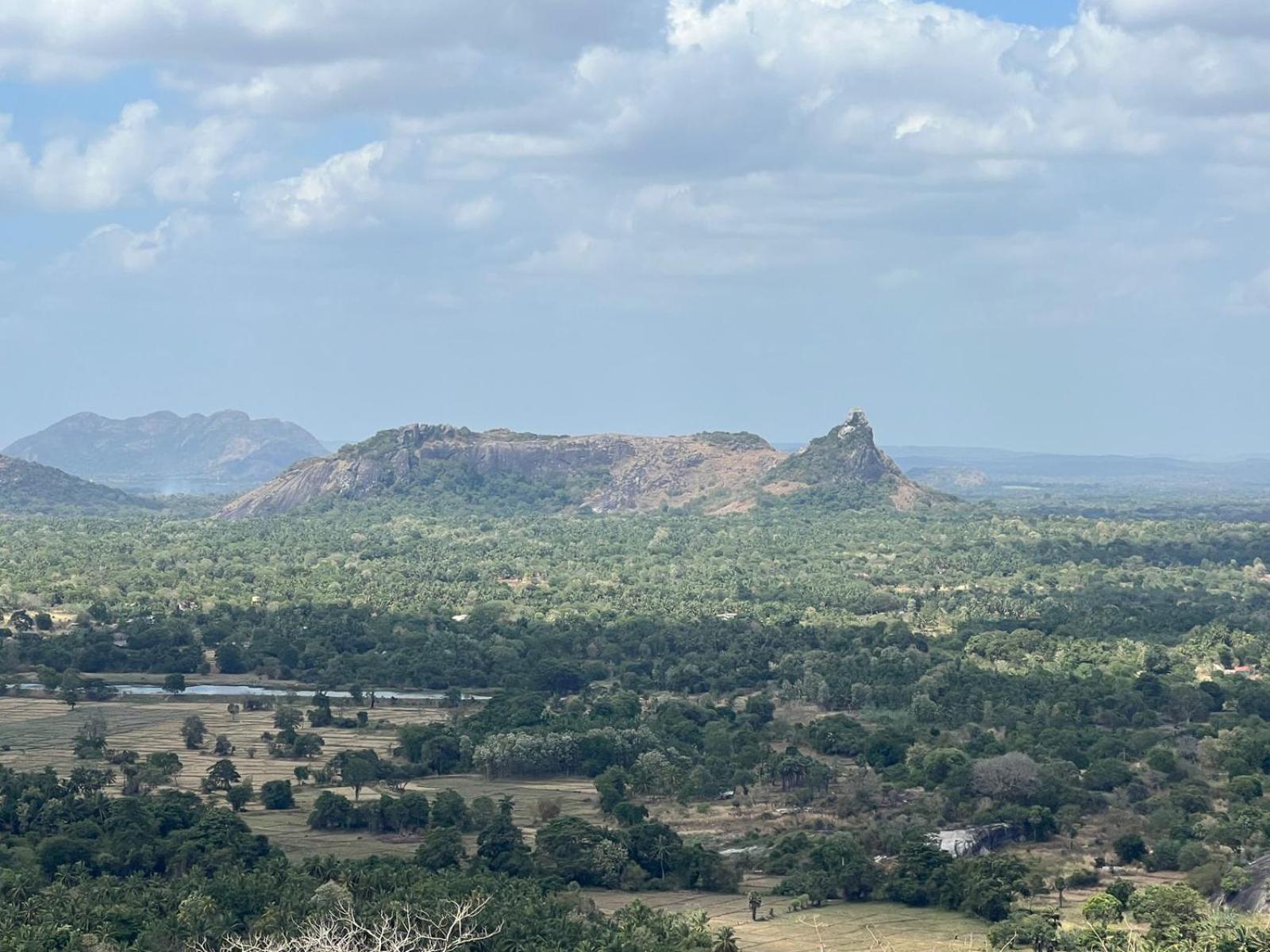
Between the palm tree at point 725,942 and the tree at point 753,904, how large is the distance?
4772 millimetres

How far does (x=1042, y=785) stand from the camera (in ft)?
290

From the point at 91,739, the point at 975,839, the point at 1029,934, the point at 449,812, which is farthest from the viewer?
the point at 91,739

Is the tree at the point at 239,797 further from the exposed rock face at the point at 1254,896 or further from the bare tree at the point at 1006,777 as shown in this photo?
the exposed rock face at the point at 1254,896

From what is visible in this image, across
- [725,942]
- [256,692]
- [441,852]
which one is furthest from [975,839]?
[256,692]

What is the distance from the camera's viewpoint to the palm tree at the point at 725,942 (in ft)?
199

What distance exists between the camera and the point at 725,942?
6116 cm

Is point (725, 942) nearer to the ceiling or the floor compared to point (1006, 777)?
nearer to the floor

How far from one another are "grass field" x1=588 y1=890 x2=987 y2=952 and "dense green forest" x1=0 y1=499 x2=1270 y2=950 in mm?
1272

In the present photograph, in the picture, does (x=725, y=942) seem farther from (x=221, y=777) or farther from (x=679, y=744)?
(x=679, y=744)

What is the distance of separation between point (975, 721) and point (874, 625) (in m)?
38.3

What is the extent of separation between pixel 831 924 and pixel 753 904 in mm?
2912

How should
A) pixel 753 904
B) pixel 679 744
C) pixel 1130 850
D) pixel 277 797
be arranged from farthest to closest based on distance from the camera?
pixel 679 744, pixel 277 797, pixel 1130 850, pixel 753 904

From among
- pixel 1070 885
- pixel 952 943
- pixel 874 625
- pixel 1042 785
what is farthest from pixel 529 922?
pixel 874 625

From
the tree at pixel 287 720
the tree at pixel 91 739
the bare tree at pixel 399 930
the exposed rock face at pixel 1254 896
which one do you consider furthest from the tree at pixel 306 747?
the exposed rock face at pixel 1254 896
